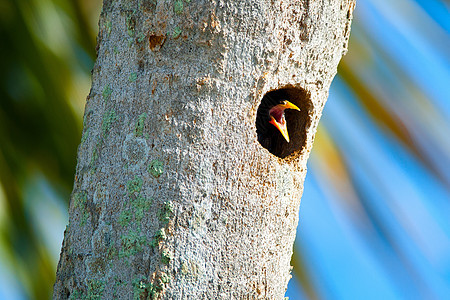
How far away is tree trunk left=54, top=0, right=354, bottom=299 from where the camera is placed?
1032mm

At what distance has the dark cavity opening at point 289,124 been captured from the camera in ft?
4.05

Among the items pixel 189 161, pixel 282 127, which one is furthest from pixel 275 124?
pixel 189 161

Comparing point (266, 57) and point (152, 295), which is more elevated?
point (266, 57)

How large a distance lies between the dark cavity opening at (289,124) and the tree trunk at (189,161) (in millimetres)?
66

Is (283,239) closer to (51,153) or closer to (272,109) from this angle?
(272,109)

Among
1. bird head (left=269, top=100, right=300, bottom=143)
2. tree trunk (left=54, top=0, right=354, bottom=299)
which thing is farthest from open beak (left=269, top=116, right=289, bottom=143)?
tree trunk (left=54, top=0, right=354, bottom=299)

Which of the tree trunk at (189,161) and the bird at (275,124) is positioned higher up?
the bird at (275,124)

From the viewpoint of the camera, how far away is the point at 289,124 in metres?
1.34

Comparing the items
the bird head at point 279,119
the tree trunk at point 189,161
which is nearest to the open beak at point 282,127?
the bird head at point 279,119

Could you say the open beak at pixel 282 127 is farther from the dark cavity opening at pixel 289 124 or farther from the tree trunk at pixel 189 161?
the tree trunk at pixel 189 161

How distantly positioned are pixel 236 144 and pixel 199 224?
0.15 m

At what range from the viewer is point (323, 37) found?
117 centimetres

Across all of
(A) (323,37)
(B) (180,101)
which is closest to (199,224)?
(B) (180,101)

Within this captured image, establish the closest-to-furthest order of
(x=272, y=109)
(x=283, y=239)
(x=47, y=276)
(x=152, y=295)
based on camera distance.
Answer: (x=152, y=295), (x=283, y=239), (x=272, y=109), (x=47, y=276)
